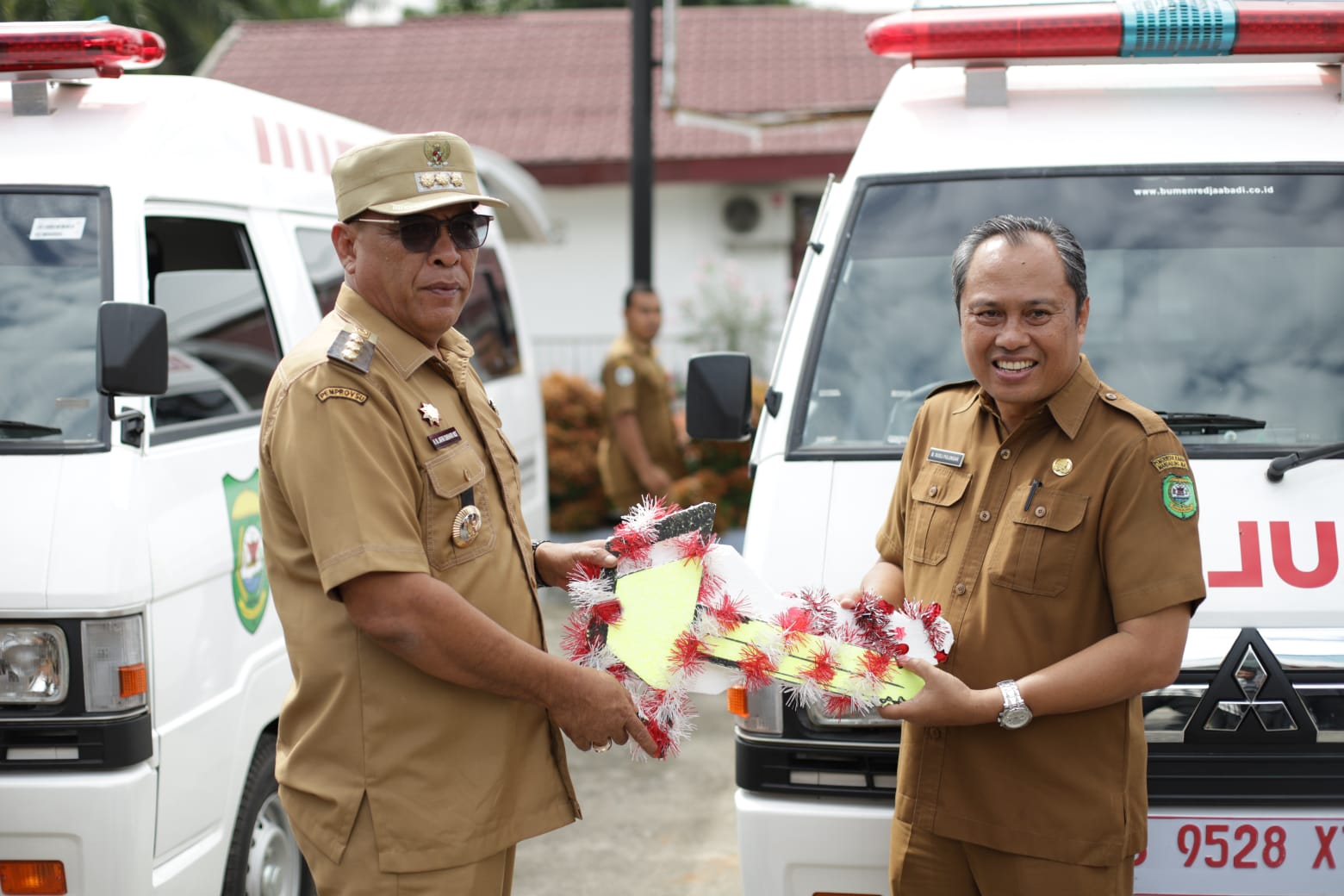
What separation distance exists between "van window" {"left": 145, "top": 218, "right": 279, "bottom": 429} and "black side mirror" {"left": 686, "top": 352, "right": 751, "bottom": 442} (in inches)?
55.5

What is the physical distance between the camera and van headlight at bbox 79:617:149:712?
3.06 meters

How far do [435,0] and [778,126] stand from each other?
28070mm

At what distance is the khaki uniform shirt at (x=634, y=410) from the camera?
769 centimetres

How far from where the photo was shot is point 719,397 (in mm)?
3535

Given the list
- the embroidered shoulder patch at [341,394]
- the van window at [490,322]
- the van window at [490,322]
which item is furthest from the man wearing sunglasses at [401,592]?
the van window at [490,322]

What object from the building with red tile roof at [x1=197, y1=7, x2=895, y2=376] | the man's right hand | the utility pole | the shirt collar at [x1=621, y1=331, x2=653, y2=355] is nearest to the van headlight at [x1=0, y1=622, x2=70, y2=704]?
the man's right hand

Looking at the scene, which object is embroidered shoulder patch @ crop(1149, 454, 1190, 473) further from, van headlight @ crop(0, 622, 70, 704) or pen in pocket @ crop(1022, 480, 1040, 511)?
van headlight @ crop(0, 622, 70, 704)

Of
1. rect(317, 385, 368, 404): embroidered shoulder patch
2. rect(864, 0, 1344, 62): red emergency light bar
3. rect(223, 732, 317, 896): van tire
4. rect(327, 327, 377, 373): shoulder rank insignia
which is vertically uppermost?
rect(864, 0, 1344, 62): red emergency light bar

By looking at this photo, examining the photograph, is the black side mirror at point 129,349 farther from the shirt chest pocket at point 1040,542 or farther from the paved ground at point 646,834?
the paved ground at point 646,834

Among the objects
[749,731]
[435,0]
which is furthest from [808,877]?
[435,0]

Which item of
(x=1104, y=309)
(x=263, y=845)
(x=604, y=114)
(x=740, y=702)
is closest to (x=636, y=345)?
(x=263, y=845)

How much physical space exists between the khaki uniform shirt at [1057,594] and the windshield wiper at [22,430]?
2275 mm

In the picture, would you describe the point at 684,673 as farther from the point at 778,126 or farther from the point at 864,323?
the point at 778,126

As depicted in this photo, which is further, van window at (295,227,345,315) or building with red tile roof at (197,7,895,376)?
building with red tile roof at (197,7,895,376)
